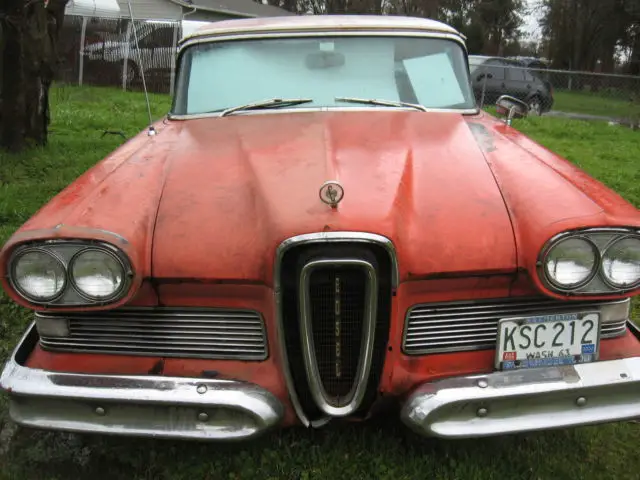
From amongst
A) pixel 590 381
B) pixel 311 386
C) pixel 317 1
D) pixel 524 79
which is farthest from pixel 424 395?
pixel 317 1

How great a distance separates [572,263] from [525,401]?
0.46m

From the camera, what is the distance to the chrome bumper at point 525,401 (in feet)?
6.50

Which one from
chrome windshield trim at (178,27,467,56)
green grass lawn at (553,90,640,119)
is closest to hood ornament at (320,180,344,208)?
chrome windshield trim at (178,27,467,56)

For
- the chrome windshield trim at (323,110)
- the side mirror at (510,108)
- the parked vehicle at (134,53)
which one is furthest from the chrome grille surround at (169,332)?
the parked vehicle at (134,53)

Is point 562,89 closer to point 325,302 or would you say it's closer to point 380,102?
point 380,102

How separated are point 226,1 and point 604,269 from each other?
31.1 metres

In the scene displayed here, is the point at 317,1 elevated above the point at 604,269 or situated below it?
above

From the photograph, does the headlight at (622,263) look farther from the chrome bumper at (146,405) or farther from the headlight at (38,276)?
the headlight at (38,276)

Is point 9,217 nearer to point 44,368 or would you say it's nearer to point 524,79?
point 44,368

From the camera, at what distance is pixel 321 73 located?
10.8ft

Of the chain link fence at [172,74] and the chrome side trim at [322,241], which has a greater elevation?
the chain link fence at [172,74]

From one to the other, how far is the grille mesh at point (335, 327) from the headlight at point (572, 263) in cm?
60

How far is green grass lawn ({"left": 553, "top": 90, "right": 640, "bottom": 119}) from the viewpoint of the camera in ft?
46.5

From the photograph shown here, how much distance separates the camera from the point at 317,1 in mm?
41031
